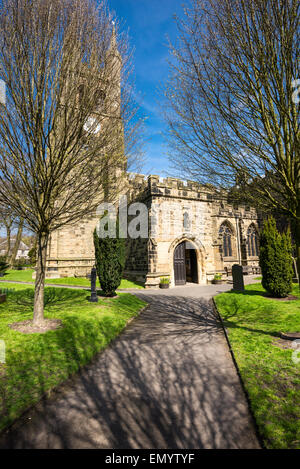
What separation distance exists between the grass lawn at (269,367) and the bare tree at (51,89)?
17.4ft

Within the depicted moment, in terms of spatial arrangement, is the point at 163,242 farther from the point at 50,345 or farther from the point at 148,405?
the point at 148,405

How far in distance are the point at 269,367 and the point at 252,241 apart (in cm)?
2252

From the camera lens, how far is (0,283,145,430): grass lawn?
3295 millimetres

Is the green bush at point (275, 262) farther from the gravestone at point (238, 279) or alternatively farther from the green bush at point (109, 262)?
the green bush at point (109, 262)

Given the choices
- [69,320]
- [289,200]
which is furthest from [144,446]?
[289,200]

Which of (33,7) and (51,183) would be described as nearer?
(33,7)

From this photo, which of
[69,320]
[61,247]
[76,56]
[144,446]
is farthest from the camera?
[61,247]

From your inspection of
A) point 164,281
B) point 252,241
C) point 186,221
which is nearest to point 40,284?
point 164,281

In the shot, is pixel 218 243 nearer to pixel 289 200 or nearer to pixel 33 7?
pixel 289 200

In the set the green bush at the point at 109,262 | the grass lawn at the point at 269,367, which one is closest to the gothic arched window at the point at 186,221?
the green bush at the point at 109,262

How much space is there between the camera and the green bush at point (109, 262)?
10156 millimetres

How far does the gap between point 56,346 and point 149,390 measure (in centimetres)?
Result: 243

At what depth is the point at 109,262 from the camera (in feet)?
33.8

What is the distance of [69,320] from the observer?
6.48 m
